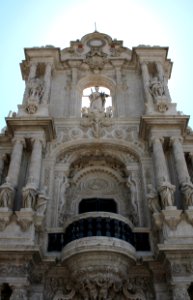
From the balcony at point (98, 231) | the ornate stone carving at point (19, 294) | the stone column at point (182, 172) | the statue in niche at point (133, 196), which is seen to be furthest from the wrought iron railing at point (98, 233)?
the ornate stone carving at point (19, 294)

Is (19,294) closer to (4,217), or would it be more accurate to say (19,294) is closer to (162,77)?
(4,217)

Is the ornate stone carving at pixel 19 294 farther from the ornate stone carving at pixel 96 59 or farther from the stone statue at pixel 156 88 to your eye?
the ornate stone carving at pixel 96 59

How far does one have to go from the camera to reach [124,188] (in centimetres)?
1529

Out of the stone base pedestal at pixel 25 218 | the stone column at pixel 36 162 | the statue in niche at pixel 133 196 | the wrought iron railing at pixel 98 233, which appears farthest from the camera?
the statue in niche at pixel 133 196

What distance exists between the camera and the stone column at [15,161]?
44.1 ft

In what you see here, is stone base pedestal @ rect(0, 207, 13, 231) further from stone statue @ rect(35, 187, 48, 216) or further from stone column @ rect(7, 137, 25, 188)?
stone column @ rect(7, 137, 25, 188)

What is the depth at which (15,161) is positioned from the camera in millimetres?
14094

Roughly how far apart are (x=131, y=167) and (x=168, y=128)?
2.28m

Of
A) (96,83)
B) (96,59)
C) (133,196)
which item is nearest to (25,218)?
(133,196)

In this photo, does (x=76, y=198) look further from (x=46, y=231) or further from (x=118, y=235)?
(x=118, y=235)

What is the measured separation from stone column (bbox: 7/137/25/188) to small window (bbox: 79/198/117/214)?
2873 mm

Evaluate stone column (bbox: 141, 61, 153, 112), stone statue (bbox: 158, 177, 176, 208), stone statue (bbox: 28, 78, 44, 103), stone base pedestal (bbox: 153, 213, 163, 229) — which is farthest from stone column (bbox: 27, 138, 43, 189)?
stone column (bbox: 141, 61, 153, 112)

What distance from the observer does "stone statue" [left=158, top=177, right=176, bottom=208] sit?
12148 mm

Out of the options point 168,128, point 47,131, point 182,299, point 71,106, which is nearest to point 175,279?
point 182,299
